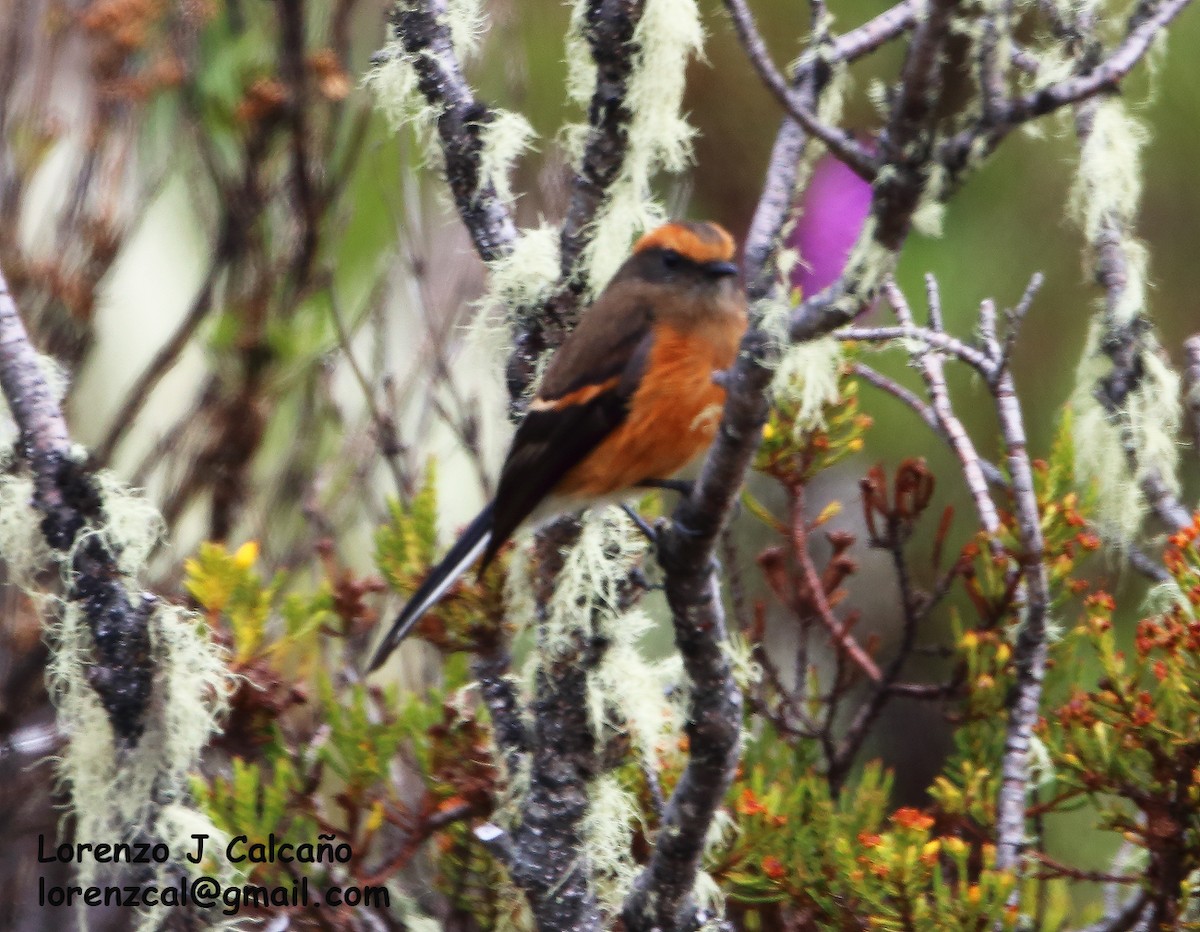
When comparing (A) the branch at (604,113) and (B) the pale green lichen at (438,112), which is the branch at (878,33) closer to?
(A) the branch at (604,113)

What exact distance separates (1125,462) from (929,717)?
4.36 ft

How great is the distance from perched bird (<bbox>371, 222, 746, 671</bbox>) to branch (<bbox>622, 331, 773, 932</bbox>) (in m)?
0.56

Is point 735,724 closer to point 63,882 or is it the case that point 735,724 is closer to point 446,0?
point 446,0

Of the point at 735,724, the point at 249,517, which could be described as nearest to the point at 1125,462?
the point at 735,724

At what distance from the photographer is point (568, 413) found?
2.61 m

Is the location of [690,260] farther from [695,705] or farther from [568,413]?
[695,705]

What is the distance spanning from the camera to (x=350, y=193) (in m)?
4.06

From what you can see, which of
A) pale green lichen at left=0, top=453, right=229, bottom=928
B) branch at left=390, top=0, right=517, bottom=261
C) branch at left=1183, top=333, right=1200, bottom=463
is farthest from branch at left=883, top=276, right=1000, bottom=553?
pale green lichen at left=0, top=453, right=229, bottom=928

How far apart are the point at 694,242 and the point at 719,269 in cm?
8

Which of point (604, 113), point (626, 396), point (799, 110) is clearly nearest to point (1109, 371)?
point (626, 396)

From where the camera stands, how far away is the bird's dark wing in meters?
2.50

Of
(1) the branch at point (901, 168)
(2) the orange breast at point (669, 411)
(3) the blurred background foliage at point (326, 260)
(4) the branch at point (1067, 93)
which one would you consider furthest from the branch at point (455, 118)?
(4) the branch at point (1067, 93)

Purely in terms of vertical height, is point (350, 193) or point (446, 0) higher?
point (350, 193)

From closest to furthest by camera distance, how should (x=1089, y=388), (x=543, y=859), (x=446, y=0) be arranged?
(x=543, y=859) < (x=446, y=0) < (x=1089, y=388)
